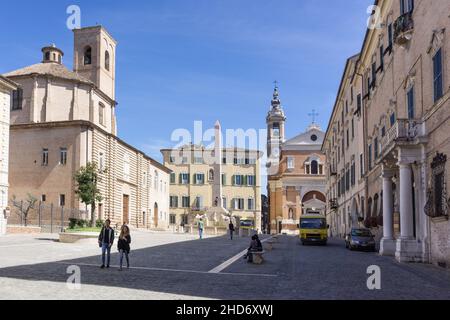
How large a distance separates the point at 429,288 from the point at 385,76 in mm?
18388

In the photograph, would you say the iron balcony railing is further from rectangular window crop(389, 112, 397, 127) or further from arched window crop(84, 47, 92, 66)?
arched window crop(84, 47, 92, 66)

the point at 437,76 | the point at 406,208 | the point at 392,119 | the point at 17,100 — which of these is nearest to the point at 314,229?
the point at 392,119

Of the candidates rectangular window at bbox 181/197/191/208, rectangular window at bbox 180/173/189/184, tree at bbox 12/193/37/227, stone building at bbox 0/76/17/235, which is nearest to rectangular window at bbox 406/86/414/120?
stone building at bbox 0/76/17/235

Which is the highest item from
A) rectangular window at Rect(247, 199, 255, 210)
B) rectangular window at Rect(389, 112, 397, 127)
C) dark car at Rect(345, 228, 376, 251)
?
rectangular window at Rect(389, 112, 397, 127)

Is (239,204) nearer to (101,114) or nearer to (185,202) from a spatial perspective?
(185,202)

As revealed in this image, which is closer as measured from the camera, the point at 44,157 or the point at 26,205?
the point at 26,205

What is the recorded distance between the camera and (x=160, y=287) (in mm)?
12859

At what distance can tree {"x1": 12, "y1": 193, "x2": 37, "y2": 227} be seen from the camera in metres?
47.1

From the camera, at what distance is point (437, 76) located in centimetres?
1930

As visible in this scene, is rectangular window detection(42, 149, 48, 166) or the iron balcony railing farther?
rectangular window detection(42, 149, 48, 166)

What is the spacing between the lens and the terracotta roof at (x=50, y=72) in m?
55.5

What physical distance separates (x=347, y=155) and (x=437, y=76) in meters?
28.7

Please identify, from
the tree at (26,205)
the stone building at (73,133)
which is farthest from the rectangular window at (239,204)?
the tree at (26,205)

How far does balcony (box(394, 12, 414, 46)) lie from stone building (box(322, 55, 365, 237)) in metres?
14.8
